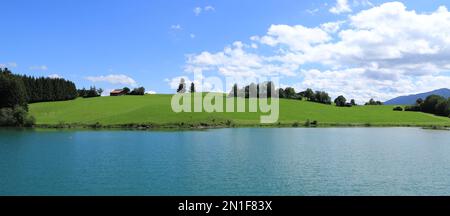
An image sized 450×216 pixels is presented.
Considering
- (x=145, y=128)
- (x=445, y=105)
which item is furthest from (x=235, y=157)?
(x=445, y=105)

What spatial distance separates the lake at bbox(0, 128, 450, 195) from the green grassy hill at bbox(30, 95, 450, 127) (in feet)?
164

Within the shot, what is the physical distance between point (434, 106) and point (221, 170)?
135 m

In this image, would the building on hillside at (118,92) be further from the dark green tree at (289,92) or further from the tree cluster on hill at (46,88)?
the dark green tree at (289,92)

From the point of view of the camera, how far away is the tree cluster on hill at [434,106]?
148 m

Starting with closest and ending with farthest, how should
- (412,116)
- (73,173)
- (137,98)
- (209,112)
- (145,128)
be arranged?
1. (73,173)
2. (145,128)
3. (209,112)
4. (412,116)
5. (137,98)

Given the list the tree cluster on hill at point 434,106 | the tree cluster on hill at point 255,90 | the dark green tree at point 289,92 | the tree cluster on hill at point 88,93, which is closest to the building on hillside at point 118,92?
the tree cluster on hill at point 88,93

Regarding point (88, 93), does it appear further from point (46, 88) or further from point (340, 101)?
point (340, 101)

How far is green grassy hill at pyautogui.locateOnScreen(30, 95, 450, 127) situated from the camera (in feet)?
363

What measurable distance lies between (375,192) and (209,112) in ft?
303

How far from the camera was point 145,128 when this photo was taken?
102812mm

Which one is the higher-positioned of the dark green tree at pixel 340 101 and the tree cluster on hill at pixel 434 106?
the dark green tree at pixel 340 101

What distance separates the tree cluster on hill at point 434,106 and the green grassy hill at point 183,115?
30.7ft
